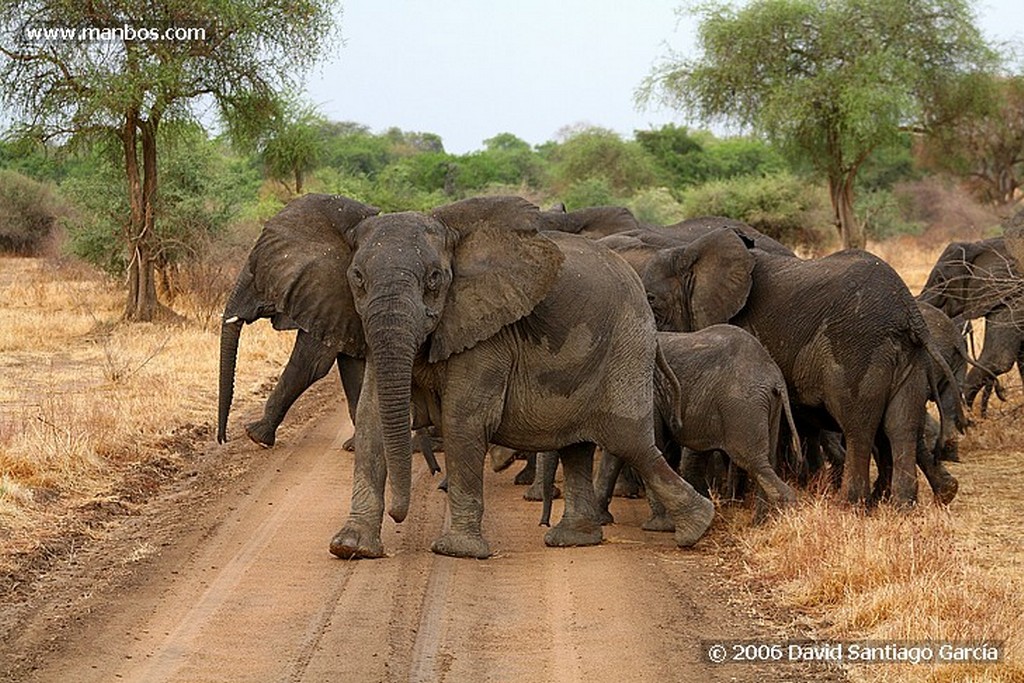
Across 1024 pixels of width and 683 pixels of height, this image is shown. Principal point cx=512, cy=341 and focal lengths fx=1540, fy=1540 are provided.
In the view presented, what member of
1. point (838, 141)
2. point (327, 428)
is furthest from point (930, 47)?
point (327, 428)

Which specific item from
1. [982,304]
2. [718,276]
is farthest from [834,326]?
[982,304]

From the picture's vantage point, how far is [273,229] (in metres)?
8.25

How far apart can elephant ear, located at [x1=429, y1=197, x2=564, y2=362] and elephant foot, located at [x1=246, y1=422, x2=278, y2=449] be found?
4.38 m

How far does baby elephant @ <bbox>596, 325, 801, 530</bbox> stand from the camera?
8844 millimetres

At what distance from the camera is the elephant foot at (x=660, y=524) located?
29.5 ft

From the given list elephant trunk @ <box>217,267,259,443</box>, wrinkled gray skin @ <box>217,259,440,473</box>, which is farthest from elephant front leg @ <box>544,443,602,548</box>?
elephant trunk @ <box>217,267,259,443</box>

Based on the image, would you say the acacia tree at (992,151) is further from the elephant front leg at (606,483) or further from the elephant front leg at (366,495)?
the elephant front leg at (366,495)

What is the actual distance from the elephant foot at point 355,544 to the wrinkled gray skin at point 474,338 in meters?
0.01

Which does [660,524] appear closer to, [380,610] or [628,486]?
[628,486]

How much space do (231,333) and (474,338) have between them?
13.0 ft

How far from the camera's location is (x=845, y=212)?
32750 mm

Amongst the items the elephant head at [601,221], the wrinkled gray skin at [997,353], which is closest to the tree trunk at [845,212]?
the elephant head at [601,221]

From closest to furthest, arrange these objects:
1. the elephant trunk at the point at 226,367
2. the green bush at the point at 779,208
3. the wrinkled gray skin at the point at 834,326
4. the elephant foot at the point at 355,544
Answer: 1. the elephant foot at the point at 355,544
2. the wrinkled gray skin at the point at 834,326
3. the elephant trunk at the point at 226,367
4. the green bush at the point at 779,208

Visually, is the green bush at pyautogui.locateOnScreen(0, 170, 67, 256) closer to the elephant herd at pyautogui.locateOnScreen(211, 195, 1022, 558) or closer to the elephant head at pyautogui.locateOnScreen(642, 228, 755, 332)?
the elephant head at pyautogui.locateOnScreen(642, 228, 755, 332)
